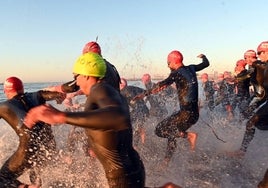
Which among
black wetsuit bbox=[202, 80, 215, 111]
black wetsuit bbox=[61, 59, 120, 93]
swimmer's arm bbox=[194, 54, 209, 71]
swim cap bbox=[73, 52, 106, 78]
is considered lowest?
black wetsuit bbox=[202, 80, 215, 111]

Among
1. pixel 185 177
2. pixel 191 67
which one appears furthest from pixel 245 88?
pixel 185 177

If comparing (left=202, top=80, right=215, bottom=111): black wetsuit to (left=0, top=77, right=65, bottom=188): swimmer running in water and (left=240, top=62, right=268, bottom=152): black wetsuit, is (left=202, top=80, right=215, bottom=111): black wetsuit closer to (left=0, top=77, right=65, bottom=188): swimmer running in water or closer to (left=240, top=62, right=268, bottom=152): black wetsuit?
(left=240, top=62, right=268, bottom=152): black wetsuit

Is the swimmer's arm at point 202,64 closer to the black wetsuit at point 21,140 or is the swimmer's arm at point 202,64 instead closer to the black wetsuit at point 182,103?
the black wetsuit at point 182,103

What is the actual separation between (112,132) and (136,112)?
659 cm

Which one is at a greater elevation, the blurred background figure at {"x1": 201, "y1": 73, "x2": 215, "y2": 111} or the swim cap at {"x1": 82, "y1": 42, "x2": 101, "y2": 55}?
the swim cap at {"x1": 82, "y1": 42, "x2": 101, "y2": 55}

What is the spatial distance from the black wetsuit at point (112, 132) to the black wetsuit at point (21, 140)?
1969mm

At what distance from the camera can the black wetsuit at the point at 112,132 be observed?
8.65 feet

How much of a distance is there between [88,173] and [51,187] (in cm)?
65

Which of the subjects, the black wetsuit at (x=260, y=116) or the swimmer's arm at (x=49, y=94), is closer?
the swimmer's arm at (x=49, y=94)

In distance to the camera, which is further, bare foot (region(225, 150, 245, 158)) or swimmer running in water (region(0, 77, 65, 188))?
bare foot (region(225, 150, 245, 158))

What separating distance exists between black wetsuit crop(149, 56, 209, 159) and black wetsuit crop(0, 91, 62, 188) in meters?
2.43

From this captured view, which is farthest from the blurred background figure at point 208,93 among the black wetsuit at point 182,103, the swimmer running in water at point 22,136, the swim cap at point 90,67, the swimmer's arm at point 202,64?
the swim cap at point 90,67

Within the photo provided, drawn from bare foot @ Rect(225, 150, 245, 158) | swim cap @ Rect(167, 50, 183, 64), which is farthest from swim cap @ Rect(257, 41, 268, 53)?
bare foot @ Rect(225, 150, 245, 158)

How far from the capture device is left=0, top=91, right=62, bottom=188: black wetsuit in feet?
15.6
